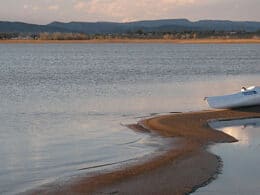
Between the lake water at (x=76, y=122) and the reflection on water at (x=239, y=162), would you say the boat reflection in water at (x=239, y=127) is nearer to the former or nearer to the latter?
the reflection on water at (x=239, y=162)

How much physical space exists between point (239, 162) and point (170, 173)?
1.72 metres

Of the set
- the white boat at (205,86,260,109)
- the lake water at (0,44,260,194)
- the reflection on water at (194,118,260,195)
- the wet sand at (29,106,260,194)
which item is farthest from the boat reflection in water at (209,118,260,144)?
the lake water at (0,44,260,194)

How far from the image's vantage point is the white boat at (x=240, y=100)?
2200 cm

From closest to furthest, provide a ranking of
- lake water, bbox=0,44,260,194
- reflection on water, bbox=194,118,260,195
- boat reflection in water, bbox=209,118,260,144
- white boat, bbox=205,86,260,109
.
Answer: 1. reflection on water, bbox=194,118,260,195
2. lake water, bbox=0,44,260,194
3. boat reflection in water, bbox=209,118,260,144
4. white boat, bbox=205,86,260,109

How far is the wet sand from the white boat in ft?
14.0

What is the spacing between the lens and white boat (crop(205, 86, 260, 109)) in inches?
866

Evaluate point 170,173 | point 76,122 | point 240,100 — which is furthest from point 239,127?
point 170,173

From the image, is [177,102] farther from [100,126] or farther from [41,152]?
[41,152]

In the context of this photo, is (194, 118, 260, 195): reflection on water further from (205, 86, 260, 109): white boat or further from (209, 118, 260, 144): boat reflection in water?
(205, 86, 260, 109): white boat

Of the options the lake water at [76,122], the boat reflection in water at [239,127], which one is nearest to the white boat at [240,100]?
the boat reflection in water at [239,127]

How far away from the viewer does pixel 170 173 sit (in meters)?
12.6

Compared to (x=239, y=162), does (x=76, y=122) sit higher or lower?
lower

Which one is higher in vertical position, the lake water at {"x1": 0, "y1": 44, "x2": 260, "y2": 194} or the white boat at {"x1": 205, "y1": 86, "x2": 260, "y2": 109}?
the white boat at {"x1": 205, "y1": 86, "x2": 260, "y2": 109}

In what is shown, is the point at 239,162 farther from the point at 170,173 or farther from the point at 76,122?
the point at 76,122
